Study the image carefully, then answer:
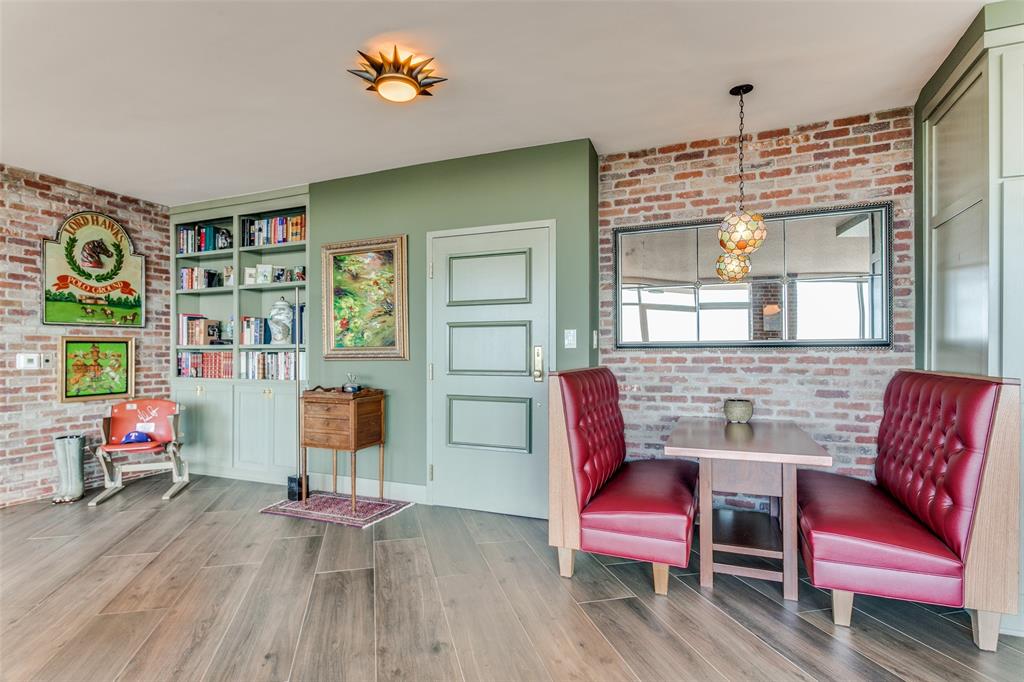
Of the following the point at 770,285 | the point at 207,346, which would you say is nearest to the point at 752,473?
the point at 770,285

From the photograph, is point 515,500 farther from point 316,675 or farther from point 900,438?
point 900,438

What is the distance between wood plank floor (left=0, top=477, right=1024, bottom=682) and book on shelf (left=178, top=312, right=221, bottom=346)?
2092 mm

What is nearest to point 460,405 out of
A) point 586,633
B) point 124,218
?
point 586,633

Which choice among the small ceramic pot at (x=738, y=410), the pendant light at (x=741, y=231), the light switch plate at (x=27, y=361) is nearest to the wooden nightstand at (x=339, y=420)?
the light switch plate at (x=27, y=361)

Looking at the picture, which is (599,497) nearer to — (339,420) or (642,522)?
(642,522)

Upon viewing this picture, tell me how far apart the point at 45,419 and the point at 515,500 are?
3.90 metres

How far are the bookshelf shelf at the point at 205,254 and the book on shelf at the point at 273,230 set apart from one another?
225 millimetres

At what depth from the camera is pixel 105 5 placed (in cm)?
206

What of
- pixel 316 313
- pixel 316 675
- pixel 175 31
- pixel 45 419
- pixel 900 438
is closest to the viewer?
pixel 316 675

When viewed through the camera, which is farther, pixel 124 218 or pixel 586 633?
pixel 124 218

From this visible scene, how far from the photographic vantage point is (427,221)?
3803 mm

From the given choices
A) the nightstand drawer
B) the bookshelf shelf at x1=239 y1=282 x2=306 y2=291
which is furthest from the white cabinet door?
the bookshelf shelf at x1=239 y1=282 x2=306 y2=291

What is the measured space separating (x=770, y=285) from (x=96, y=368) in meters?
5.54

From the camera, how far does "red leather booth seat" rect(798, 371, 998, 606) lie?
6.12ft
